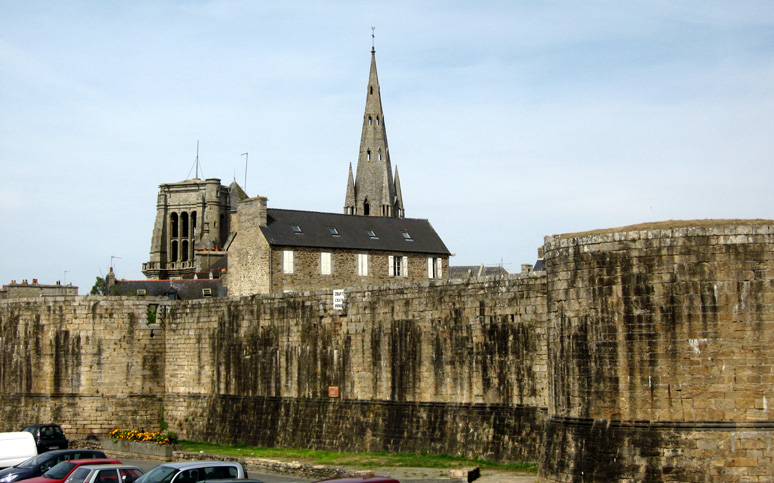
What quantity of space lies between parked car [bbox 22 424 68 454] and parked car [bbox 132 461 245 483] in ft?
46.5

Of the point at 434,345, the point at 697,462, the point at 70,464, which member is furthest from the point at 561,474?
the point at 70,464

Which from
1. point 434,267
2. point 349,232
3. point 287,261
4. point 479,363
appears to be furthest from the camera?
point 434,267

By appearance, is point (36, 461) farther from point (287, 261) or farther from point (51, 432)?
point (287, 261)

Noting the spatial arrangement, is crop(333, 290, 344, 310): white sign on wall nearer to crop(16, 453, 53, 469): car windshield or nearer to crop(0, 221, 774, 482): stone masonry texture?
crop(0, 221, 774, 482): stone masonry texture

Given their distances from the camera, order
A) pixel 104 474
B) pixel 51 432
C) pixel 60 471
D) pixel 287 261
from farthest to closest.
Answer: pixel 287 261 < pixel 51 432 < pixel 60 471 < pixel 104 474

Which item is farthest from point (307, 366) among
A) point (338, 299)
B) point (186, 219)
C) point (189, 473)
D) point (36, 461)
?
point (186, 219)

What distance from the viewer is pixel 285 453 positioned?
2991cm

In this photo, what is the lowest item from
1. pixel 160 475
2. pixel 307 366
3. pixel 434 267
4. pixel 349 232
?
pixel 160 475

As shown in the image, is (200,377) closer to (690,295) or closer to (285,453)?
(285,453)

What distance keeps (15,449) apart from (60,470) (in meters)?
5.38

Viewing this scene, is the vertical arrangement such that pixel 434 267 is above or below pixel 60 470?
above

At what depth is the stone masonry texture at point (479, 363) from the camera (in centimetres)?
1891

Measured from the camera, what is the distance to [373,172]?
108625 mm

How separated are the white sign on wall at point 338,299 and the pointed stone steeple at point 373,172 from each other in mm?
76409
